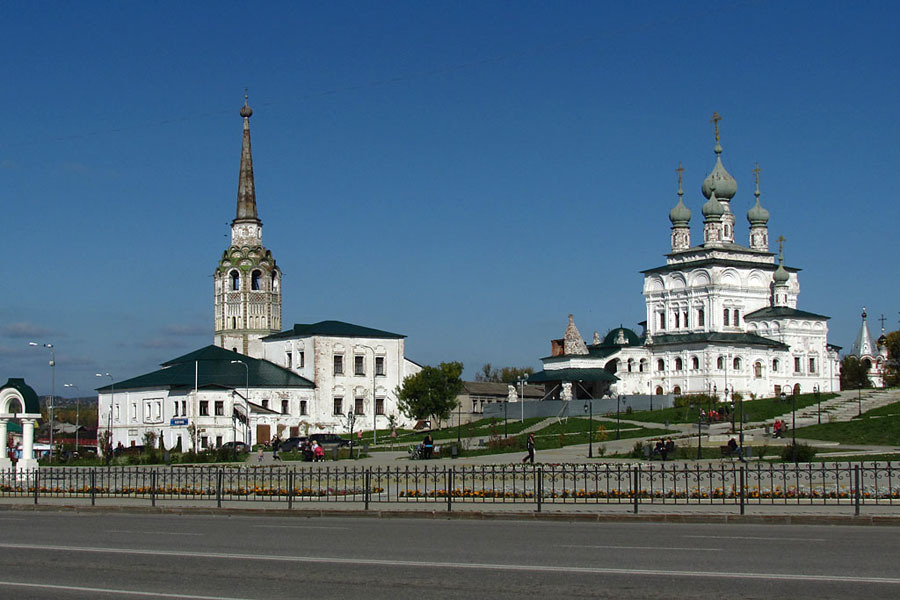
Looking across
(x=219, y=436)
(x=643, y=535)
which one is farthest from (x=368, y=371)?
(x=643, y=535)

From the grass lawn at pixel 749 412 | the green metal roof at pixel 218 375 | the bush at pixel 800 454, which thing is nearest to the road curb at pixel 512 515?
the bush at pixel 800 454

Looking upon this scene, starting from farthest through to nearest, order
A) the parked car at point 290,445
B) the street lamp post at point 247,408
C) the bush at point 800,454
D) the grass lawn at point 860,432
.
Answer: the street lamp post at point 247,408
the parked car at point 290,445
the grass lawn at point 860,432
the bush at point 800,454

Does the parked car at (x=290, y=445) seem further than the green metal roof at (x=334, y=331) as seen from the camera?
No

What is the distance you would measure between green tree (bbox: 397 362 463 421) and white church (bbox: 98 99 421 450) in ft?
15.4

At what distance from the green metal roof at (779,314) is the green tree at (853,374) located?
51.2 feet

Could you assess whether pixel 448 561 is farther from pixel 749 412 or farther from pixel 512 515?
pixel 749 412

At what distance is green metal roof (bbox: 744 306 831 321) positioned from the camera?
95.1 meters

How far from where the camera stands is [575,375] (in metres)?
94.4

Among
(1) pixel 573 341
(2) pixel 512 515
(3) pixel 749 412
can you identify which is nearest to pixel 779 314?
(1) pixel 573 341

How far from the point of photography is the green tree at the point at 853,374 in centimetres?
11069

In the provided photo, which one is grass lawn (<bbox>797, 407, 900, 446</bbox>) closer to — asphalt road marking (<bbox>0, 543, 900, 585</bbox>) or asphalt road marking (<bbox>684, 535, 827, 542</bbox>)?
asphalt road marking (<bbox>684, 535, 827, 542</bbox>)

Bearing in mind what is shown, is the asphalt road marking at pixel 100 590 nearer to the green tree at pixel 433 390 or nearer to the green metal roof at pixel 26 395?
the green metal roof at pixel 26 395

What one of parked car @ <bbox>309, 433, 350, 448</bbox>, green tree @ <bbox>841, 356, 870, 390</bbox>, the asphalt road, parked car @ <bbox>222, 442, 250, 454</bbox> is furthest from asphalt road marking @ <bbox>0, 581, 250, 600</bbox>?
green tree @ <bbox>841, 356, 870, 390</bbox>

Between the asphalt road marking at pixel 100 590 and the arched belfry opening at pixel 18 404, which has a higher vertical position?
the arched belfry opening at pixel 18 404
